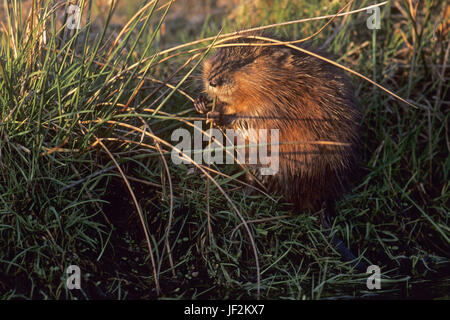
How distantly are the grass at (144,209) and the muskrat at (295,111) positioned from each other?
0.50 feet

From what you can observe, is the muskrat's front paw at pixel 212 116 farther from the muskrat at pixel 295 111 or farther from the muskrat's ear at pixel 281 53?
the muskrat's ear at pixel 281 53

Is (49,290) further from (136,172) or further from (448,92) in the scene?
(448,92)

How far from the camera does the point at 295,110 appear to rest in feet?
9.11

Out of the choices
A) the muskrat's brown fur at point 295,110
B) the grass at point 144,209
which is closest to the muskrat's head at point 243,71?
the muskrat's brown fur at point 295,110

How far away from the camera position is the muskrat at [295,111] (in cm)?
276

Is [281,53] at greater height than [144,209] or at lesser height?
greater

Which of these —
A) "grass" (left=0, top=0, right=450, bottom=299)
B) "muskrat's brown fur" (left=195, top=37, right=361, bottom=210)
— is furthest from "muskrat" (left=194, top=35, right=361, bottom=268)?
"grass" (left=0, top=0, right=450, bottom=299)

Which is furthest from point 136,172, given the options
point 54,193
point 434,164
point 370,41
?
point 370,41

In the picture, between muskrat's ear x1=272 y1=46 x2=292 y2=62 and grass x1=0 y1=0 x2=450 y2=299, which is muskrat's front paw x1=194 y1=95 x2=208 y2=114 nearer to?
grass x1=0 y1=0 x2=450 y2=299

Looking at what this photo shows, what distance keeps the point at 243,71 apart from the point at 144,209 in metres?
0.82

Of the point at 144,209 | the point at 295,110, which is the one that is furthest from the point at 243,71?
the point at 144,209

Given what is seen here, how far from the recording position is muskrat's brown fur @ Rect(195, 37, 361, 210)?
9.05ft

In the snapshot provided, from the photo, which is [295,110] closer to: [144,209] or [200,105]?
[200,105]

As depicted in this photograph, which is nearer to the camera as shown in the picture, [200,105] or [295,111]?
[295,111]
